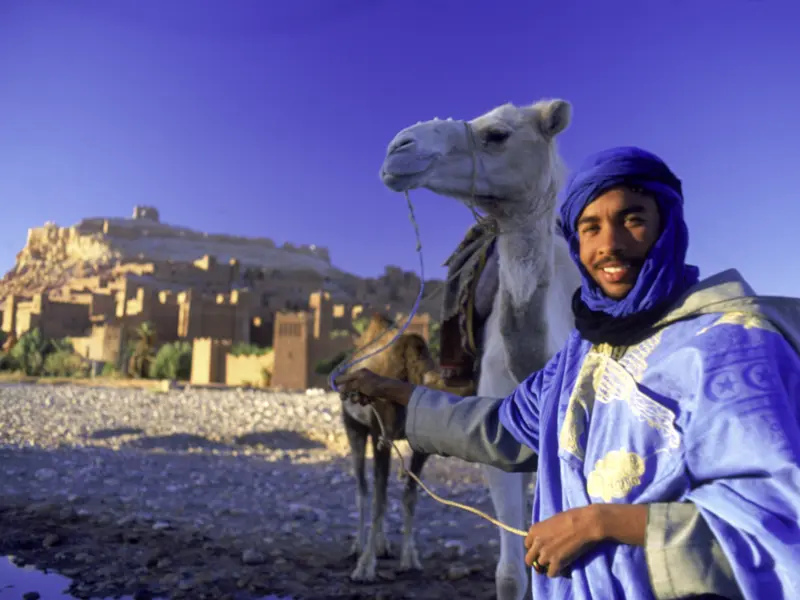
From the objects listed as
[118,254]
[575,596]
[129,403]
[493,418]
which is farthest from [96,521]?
[118,254]

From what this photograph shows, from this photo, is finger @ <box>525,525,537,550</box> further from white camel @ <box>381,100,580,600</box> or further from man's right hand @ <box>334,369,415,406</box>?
white camel @ <box>381,100,580,600</box>

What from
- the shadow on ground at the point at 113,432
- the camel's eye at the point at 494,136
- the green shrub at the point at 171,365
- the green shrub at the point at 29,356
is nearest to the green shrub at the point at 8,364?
the green shrub at the point at 29,356

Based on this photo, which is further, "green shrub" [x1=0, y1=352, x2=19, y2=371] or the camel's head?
"green shrub" [x1=0, y1=352, x2=19, y2=371]

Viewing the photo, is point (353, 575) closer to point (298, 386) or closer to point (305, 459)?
point (305, 459)

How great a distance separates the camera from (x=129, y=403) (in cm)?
1642

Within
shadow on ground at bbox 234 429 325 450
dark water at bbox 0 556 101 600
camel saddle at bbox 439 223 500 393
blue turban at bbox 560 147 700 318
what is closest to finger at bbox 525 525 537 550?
blue turban at bbox 560 147 700 318

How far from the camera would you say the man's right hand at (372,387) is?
201 cm

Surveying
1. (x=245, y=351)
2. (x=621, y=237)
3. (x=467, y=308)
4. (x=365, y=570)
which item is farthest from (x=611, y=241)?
(x=245, y=351)

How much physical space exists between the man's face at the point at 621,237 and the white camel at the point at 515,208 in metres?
1.14

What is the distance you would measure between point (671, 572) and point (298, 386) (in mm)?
25460

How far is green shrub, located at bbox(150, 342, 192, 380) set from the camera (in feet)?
105

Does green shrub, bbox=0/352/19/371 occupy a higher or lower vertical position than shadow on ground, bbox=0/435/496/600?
higher

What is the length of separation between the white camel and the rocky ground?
1.67 metres

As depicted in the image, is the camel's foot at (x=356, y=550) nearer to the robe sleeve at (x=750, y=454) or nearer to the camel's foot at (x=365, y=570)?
the camel's foot at (x=365, y=570)
